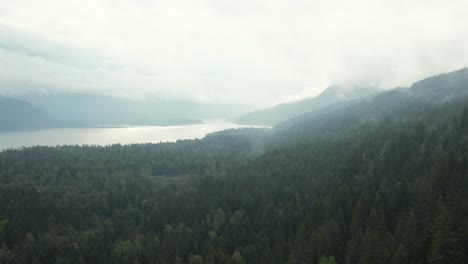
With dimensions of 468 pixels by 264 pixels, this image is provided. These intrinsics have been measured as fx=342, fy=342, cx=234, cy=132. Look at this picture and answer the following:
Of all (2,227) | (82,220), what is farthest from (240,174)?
(2,227)

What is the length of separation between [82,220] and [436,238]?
368 ft

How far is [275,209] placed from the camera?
355 feet

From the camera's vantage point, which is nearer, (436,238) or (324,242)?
(436,238)

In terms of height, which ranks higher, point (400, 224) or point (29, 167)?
point (29, 167)

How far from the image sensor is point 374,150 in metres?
132

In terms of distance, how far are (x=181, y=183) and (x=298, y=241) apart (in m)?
93.0

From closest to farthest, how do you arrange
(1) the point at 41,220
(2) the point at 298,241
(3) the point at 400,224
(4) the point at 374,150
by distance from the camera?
(3) the point at 400,224, (2) the point at 298,241, (1) the point at 41,220, (4) the point at 374,150

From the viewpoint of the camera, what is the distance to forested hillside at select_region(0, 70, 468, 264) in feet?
215

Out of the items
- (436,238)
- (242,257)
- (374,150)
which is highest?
(374,150)

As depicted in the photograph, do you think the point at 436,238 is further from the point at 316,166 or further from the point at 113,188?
the point at 113,188

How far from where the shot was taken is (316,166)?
475ft

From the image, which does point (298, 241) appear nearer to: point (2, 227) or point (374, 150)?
point (374, 150)

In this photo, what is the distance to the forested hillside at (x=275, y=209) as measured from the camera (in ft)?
215

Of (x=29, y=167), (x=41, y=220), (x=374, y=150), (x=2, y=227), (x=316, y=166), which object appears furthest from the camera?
(x=29, y=167)
